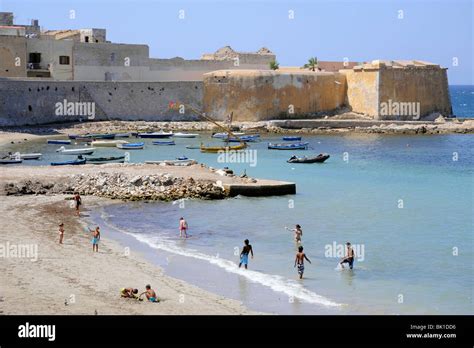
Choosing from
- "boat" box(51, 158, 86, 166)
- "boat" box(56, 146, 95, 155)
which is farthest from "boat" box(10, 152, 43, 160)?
"boat" box(51, 158, 86, 166)

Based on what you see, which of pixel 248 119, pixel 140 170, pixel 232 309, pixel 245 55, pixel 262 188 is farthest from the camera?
pixel 245 55

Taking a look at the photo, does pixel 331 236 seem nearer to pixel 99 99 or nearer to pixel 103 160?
pixel 103 160

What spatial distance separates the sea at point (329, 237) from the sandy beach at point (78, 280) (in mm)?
448

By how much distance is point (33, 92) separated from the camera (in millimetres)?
52031

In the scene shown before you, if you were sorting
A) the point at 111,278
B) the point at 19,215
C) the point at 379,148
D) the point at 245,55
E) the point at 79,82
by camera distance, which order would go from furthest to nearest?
1. the point at 245,55
2. the point at 79,82
3. the point at 379,148
4. the point at 19,215
5. the point at 111,278

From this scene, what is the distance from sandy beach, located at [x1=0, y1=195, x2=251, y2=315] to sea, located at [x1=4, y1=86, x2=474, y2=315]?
1.47 ft

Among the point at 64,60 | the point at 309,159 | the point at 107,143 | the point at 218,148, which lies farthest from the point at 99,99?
the point at 309,159

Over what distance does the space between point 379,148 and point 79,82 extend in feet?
62.2

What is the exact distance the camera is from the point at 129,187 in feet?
94.7

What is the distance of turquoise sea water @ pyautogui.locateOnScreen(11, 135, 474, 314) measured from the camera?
16688 mm

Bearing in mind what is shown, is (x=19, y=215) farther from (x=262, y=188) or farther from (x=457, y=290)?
(x=457, y=290)

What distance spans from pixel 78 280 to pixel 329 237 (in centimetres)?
867
